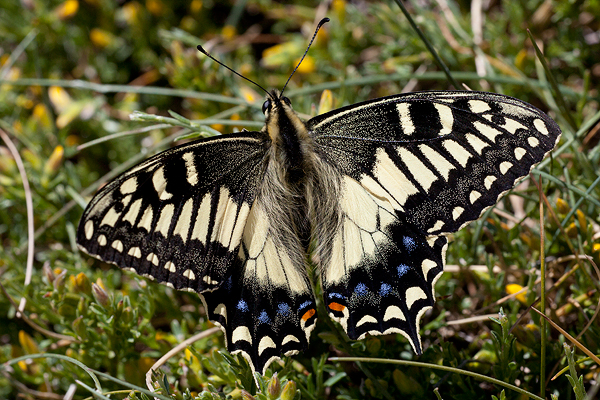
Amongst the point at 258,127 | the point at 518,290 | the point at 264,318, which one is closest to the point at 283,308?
the point at 264,318

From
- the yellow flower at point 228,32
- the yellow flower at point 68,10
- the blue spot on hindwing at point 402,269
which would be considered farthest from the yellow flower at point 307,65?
the blue spot on hindwing at point 402,269

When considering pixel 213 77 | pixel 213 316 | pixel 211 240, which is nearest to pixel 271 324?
pixel 213 316

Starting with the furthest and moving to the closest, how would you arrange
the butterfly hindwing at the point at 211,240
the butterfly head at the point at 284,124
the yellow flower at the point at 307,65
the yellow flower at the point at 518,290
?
1. the yellow flower at the point at 307,65
2. the yellow flower at the point at 518,290
3. the butterfly head at the point at 284,124
4. the butterfly hindwing at the point at 211,240

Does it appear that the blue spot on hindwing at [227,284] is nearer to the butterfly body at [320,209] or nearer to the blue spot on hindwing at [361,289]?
the butterfly body at [320,209]

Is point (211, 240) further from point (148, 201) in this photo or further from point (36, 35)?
point (36, 35)

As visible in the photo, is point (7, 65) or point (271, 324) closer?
point (271, 324)

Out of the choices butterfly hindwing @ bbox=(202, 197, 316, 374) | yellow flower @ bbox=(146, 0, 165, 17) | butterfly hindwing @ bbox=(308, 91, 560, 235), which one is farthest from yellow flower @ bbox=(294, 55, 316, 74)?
butterfly hindwing @ bbox=(202, 197, 316, 374)

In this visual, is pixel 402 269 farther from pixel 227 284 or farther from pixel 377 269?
pixel 227 284
